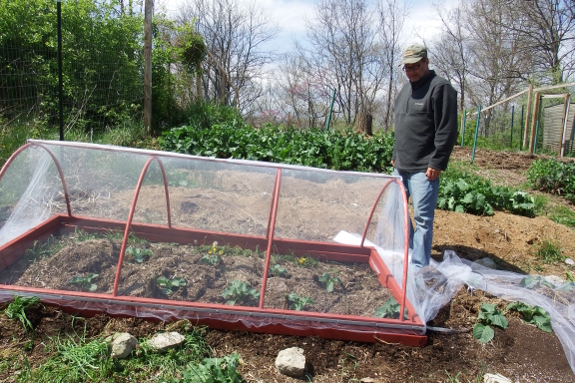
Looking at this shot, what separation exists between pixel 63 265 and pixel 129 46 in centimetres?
760

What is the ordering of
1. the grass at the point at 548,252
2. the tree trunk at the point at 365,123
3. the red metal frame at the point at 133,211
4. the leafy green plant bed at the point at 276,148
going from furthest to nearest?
1. the tree trunk at the point at 365,123
2. the leafy green plant bed at the point at 276,148
3. the grass at the point at 548,252
4. the red metal frame at the point at 133,211

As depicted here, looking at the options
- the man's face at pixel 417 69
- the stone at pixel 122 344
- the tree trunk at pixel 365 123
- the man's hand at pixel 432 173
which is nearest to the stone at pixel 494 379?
the man's hand at pixel 432 173

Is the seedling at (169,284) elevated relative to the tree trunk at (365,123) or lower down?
lower down

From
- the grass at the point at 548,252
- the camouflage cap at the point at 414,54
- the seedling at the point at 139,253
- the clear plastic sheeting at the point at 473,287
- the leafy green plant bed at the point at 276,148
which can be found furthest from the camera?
the leafy green plant bed at the point at 276,148

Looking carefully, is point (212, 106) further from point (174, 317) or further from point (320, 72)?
point (320, 72)

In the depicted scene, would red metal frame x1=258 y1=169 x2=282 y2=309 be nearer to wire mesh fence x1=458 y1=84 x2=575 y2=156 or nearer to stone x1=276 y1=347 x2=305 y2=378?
stone x1=276 y1=347 x2=305 y2=378

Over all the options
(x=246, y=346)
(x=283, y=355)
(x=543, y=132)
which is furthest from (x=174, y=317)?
(x=543, y=132)

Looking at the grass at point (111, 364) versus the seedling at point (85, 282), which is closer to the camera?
the grass at point (111, 364)

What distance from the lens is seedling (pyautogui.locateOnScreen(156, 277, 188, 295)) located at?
3.23 metres

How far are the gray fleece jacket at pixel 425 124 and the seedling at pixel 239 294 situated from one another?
1.85 meters

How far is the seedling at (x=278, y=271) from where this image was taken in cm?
345

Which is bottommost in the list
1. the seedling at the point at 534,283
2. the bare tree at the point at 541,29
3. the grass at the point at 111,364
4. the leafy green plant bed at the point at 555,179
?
the grass at the point at 111,364

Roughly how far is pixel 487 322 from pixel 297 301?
1.47m

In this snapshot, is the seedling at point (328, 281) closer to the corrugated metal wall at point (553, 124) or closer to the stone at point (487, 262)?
the stone at point (487, 262)
